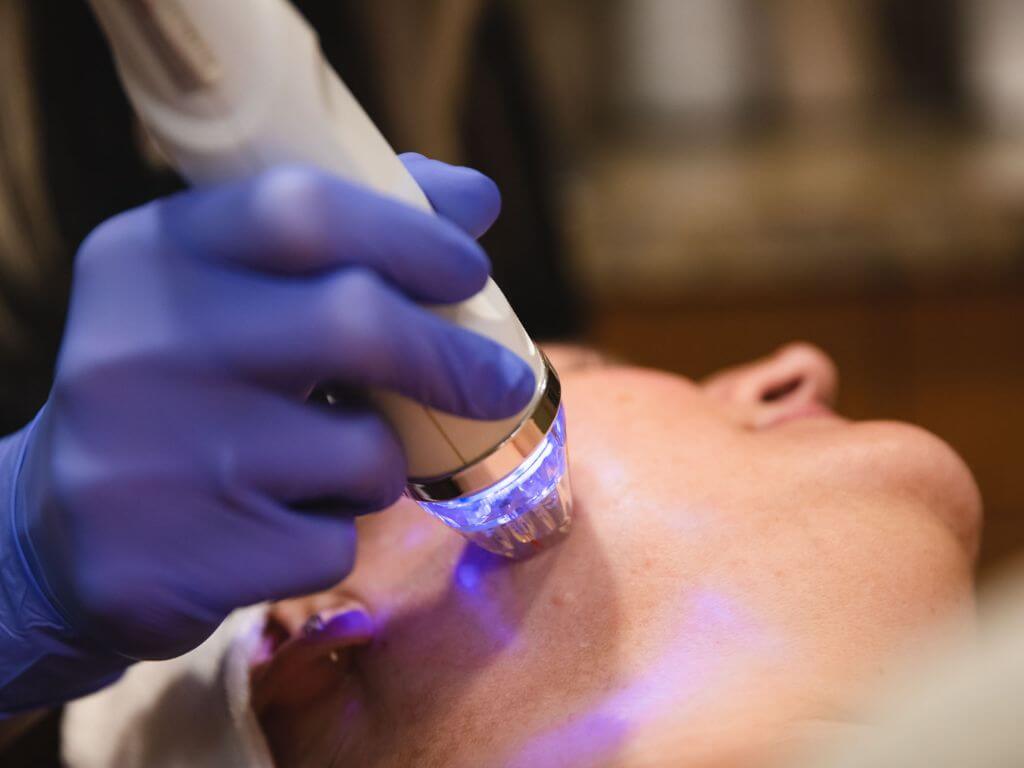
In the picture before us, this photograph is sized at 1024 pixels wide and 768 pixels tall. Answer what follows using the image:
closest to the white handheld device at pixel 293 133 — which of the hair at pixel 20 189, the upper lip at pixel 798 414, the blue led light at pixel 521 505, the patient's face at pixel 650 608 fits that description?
the blue led light at pixel 521 505

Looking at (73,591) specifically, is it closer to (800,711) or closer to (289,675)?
(289,675)

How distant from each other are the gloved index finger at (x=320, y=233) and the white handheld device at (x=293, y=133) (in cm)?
2

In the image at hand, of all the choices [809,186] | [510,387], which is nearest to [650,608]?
[510,387]

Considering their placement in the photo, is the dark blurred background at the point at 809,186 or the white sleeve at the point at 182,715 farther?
the dark blurred background at the point at 809,186

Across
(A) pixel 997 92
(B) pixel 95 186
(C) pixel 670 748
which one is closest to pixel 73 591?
(C) pixel 670 748

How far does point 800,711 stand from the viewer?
30.2 inches

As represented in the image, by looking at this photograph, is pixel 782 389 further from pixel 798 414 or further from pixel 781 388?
pixel 798 414

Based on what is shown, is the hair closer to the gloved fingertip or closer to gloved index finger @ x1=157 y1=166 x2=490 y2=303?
gloved index finger @ x1=157 y1=166 x2=490 y2=303

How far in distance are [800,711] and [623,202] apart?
1.95 m

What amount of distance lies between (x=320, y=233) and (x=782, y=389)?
30.1 inches

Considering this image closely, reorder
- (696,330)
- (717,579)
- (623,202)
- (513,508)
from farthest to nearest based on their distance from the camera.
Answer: (623,202), (696,330), (717,579), (513,508)

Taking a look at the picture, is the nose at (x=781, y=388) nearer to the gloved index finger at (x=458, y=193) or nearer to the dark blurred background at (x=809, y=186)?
the gloved index finger at (x=458, y=193)

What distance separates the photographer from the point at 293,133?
573mm

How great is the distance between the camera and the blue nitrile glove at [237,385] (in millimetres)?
600
